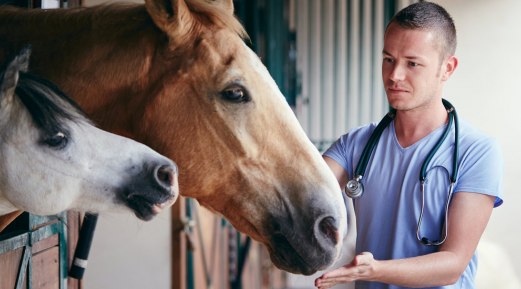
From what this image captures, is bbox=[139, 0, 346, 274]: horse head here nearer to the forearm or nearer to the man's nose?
the forearm

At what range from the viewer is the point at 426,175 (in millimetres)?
1281

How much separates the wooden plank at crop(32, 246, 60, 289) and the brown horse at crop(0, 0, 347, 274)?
1.64 feet

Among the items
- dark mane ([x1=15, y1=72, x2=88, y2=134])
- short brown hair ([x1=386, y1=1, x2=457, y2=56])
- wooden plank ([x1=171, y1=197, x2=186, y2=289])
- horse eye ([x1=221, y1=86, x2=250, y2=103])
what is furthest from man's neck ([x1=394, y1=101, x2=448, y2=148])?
wooden plank ([x1=171, y1=197, x2=186, y2=289])

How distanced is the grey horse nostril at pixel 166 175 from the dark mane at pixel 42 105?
5.7 inches

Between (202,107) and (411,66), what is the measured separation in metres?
0.41

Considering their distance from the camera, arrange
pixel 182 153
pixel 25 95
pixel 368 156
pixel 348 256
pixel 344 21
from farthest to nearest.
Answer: pixel 344 21 < pixel 348 256 < pixel 368 156 < pixel 182 153 < pixel 25 95

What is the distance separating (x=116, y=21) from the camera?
1.20m

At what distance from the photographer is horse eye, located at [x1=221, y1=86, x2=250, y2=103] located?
1.15 metres

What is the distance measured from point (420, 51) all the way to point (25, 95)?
72cm

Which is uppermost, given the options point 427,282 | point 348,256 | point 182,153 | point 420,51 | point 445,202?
point 420,51

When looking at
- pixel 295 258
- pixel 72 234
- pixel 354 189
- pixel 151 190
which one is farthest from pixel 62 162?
pixel 72 234

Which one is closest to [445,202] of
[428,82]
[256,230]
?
[428,82]

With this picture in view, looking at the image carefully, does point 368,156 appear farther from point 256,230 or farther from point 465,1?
point 465,1

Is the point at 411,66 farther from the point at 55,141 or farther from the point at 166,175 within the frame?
the point at 55,141
